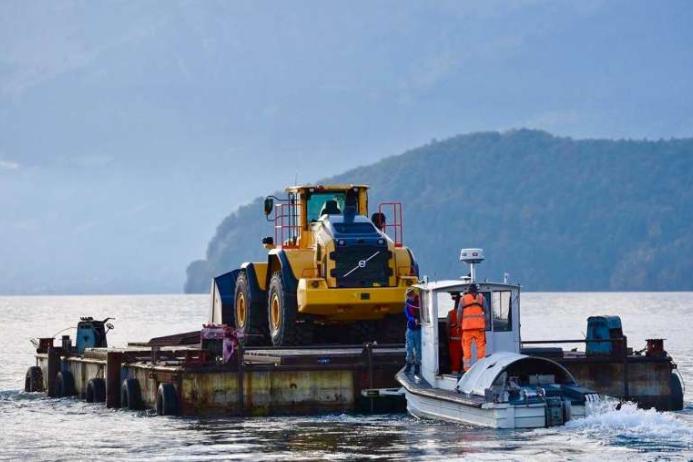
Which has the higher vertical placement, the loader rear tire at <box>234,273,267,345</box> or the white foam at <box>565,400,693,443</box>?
the loader rear tire at <box>234,273,267,345</box>

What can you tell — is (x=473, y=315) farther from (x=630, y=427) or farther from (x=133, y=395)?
(x=133, y=395)

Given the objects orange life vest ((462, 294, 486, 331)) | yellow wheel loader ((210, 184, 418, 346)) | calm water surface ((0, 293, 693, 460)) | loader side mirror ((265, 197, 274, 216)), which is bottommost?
calm water surface ((0, 293, 693, 460))

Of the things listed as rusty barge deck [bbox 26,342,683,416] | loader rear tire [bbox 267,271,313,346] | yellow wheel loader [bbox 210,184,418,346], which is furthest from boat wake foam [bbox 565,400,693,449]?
loader rear tire [bbox 267,271,313,346]

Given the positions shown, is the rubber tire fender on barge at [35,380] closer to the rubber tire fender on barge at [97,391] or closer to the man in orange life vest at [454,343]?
the rubber tire fender on barge at [97,391]

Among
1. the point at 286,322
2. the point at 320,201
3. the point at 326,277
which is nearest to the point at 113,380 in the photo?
the point at 286,322

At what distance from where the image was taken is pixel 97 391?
127 ft

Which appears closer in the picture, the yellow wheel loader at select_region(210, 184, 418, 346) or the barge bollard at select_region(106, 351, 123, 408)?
the yellow wheel loader at select_region(210, 184, 418, 346)

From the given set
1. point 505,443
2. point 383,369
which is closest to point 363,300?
point 383,369

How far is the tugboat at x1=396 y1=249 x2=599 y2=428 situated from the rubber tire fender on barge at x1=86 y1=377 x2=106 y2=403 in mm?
8753

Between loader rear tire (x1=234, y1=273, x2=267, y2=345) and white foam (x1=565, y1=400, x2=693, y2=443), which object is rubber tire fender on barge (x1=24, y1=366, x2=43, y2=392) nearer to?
loader rear tire (x1=234, y1=273, x2=267, y2=345)

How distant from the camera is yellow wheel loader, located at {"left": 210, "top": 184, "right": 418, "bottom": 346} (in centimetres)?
3641

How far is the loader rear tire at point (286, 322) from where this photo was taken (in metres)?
37.2

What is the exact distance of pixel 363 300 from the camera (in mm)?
36188

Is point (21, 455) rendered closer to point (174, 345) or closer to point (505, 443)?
point (505, 443)
